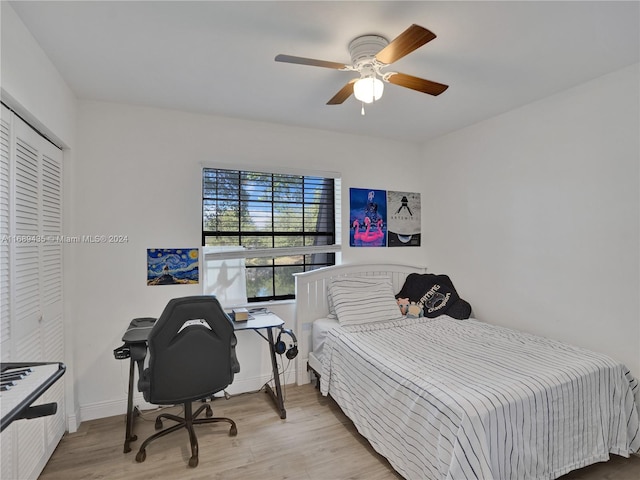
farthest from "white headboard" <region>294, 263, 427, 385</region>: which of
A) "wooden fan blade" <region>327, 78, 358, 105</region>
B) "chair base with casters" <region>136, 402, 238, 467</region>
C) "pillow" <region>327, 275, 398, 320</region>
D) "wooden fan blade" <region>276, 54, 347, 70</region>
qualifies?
"wooden fan blade" <region>276, 54, 347, 70</region>

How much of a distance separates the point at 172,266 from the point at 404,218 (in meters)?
2.51

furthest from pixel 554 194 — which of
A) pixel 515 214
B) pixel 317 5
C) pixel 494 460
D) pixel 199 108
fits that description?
pixel 199 108

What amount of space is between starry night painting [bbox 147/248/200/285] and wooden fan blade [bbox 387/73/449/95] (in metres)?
2.09

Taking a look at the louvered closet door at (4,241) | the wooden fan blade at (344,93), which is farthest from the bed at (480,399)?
the louvered closet door at (4,241)

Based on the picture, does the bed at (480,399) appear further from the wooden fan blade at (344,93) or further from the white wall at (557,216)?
the wooden fan blade at (344,93)

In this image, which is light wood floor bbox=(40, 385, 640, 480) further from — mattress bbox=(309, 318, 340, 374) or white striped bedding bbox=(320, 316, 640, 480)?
mattress bbox=(309, 318, 340, 374)

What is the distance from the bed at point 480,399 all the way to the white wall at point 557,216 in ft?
0.98

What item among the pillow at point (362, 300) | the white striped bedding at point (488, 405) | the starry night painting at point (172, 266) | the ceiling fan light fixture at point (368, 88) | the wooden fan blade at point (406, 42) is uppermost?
the wooden fan blade at point (406, 42)

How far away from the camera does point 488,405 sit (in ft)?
5.42

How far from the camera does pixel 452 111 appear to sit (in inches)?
116

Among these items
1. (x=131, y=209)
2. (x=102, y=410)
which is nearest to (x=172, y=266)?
(x=131, y=209)

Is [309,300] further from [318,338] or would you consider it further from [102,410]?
[102,410]

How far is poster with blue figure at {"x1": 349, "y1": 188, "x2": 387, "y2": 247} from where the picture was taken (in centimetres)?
362

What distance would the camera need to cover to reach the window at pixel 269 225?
3162mm
